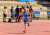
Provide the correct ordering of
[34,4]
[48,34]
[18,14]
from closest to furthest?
[48,34] < [18,14] < [34,4]

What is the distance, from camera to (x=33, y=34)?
487 inches

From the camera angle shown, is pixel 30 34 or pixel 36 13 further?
pixel 36 13

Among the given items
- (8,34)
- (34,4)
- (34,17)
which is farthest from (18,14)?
(34,4)

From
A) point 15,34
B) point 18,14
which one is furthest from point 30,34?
point 18,14

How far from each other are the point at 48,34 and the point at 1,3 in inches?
1572

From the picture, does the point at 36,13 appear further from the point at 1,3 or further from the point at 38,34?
the point at 1,3

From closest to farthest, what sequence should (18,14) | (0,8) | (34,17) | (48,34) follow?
(48,34) < (18,14) < (34,17) < (0,8)

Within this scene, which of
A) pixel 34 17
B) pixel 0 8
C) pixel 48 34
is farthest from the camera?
pixel 0 8

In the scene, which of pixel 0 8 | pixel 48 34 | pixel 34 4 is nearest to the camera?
pixel 48 34

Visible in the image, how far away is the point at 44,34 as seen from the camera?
12.4 meters

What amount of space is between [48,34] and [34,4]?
39.1 metres

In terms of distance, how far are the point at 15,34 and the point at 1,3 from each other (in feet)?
130

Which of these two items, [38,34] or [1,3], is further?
[1,3]

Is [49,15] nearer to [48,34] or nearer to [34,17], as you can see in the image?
[34,17]
